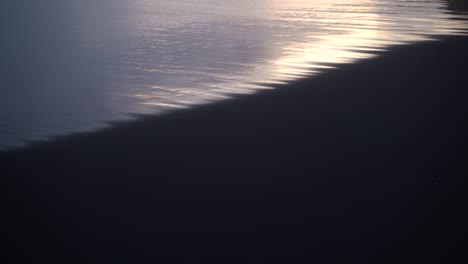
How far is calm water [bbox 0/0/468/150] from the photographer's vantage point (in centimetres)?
498

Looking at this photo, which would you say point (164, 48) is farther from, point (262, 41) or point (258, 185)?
point (258, 185)

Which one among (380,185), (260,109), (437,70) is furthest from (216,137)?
(437,70)

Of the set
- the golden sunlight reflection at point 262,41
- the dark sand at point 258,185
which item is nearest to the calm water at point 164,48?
the golden sunlight reflection at point 262,41

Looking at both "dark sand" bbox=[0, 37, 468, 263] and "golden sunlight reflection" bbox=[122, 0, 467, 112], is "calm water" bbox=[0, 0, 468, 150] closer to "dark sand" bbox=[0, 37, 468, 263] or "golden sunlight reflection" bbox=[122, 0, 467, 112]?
"golden sunlight reflection" bbox=[122, 0, 467, 112]

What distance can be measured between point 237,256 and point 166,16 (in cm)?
660

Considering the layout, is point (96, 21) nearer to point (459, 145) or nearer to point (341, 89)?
point (341, 89)

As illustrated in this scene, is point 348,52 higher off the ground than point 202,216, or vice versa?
point 348,52

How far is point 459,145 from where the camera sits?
3.90m

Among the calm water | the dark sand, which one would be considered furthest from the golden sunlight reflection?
the dark sand

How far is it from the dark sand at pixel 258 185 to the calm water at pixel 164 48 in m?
0.59

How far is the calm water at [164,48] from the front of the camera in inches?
196

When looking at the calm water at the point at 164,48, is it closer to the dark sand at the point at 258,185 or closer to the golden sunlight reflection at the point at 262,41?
the golden sunlight reflection at the point at 262,41

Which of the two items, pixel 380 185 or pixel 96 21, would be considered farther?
pixel 96 21

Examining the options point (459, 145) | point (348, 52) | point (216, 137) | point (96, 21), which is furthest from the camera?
point (96, 21)
